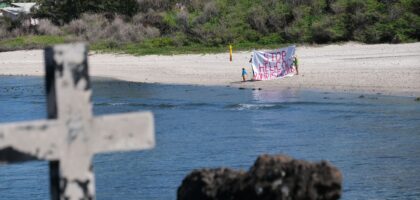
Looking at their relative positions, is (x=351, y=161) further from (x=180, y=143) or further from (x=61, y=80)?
(x=61, y=80)

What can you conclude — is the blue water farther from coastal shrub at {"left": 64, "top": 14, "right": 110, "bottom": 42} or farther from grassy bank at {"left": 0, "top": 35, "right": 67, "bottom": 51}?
coastal shrub at {"left": 64, "top": 14, "right": 110, "bottom": 42}

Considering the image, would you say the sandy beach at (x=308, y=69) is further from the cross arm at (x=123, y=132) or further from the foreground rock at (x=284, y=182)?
the cross arm at (x=123, y=132)

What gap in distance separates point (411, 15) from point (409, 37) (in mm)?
2567

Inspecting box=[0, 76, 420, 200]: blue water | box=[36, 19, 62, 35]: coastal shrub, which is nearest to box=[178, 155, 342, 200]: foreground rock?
box=[0, 76, 420, 200]: blue water

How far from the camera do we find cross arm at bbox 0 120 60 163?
312 centimetres

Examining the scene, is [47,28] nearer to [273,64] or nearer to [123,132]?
[273,64]

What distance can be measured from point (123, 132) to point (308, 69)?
31.2 m

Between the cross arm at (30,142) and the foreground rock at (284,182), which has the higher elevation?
the cross arm at (30,142)

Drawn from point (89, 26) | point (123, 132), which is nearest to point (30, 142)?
point (123, 132)

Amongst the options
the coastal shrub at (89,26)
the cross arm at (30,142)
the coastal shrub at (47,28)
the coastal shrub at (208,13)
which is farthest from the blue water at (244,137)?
the coastal shrub at (47,28)

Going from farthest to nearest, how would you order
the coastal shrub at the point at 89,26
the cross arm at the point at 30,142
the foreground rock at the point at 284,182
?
the coastal shrub at the point at 89,26, the foreground rock at the point at 284,182, the cross arm at the point at 30,142

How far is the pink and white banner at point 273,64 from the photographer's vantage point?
32.6 meters

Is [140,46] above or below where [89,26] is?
below

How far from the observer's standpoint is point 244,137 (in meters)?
20.8
